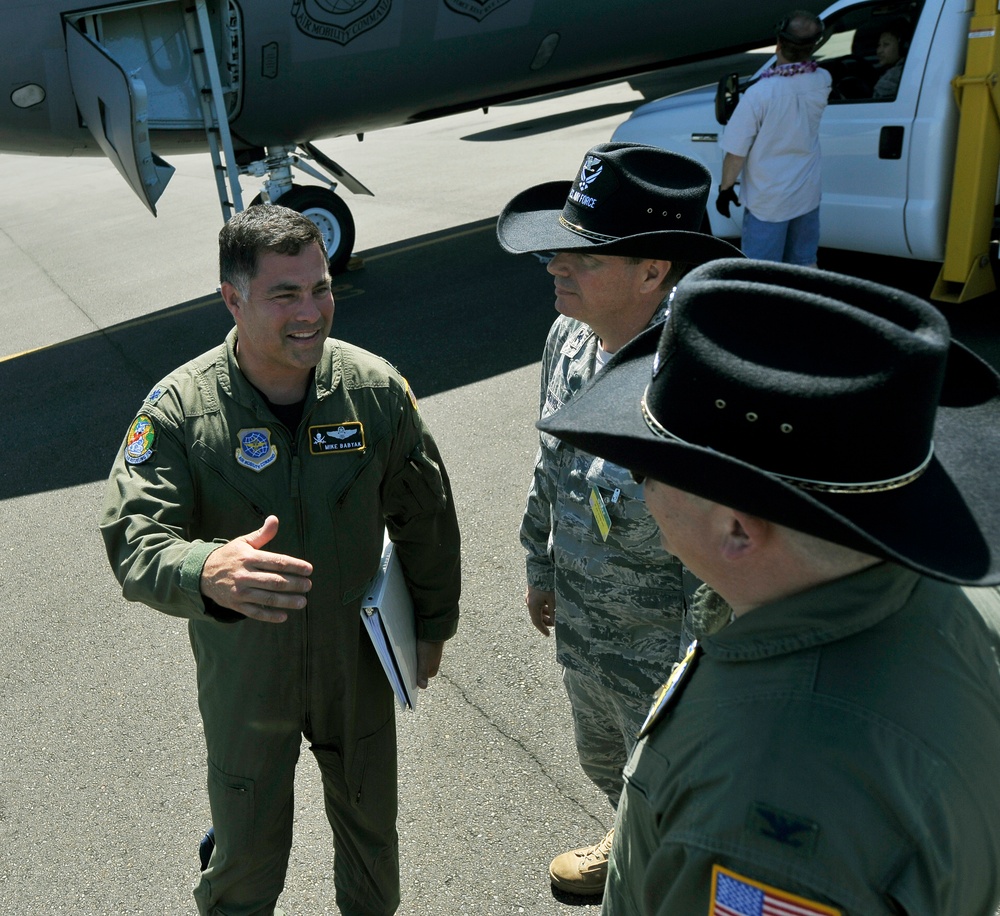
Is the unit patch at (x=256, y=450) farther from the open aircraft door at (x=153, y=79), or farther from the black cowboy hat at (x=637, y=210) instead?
the open aircraft door at (x=153, y=79)

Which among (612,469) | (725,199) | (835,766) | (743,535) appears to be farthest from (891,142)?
(835,766)

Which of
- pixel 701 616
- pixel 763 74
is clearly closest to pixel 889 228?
pixel 763 74

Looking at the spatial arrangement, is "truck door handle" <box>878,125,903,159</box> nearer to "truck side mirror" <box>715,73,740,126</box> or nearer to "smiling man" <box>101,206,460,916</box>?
"truck side mirror" <box>715,73,740,126</box>

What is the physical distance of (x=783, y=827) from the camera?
3.99 feet

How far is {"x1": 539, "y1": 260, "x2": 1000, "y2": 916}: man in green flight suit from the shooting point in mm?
1212

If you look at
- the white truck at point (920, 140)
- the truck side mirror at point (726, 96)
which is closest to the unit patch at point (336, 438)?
the white truck at point (920, 140)

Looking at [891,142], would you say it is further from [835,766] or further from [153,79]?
[835,766]

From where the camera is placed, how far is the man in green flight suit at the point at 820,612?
1.21 m

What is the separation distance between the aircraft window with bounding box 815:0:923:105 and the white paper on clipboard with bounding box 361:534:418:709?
545 cm

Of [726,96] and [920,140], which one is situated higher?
[726,96]

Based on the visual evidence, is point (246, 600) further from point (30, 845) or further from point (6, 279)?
point (6, 279)

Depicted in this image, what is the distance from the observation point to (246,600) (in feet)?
6.81

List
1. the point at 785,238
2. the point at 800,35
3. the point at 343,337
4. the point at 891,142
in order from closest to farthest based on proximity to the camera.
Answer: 1. the point at 800,35
2. the point at 891,142
3. the point at 785,238
4. the point at 343,337

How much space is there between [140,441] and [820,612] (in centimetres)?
168
